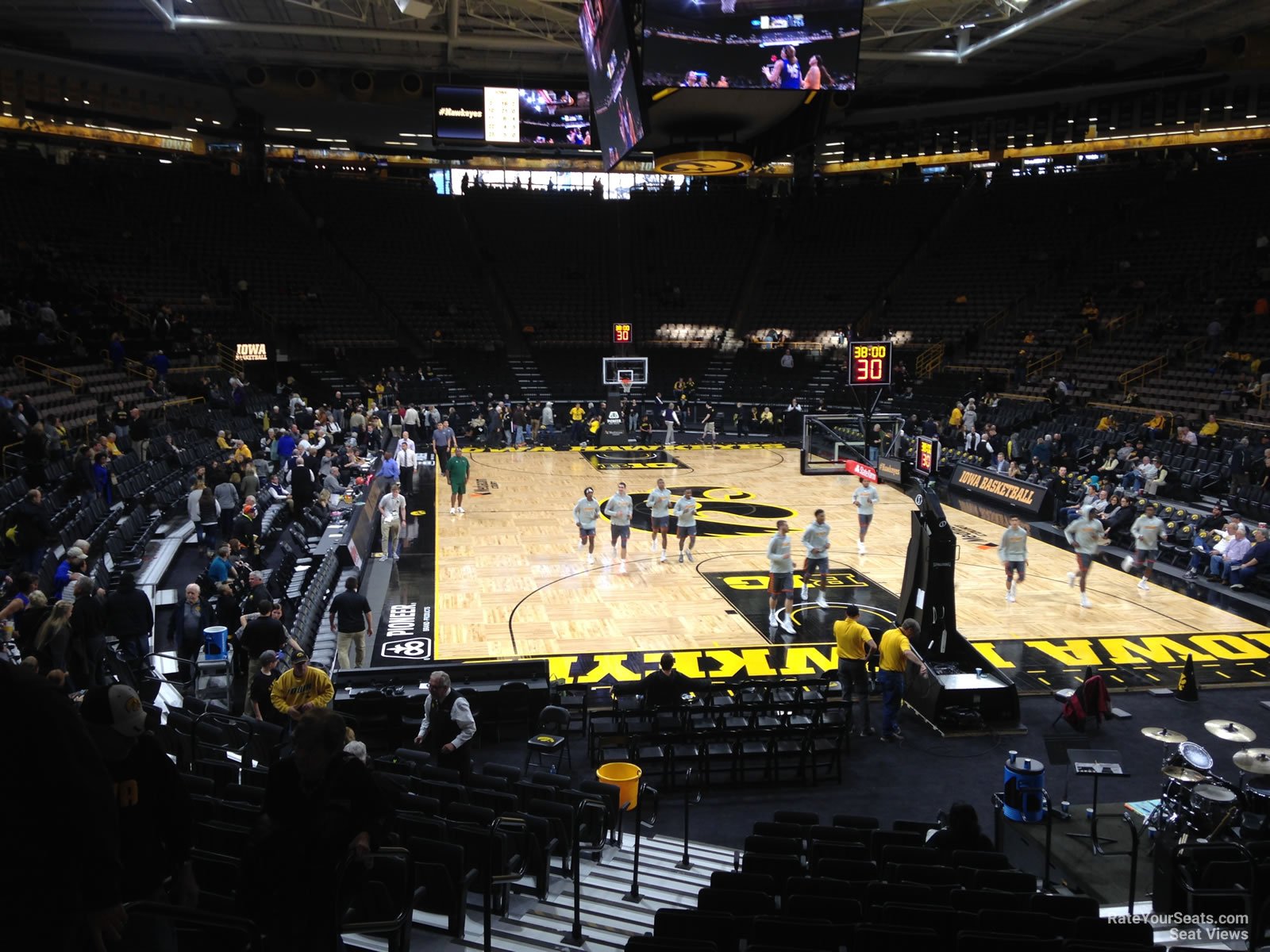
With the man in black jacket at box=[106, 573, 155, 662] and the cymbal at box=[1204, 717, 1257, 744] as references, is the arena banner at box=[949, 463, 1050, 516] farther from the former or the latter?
the man in black jacket at box=[106, 573, 155, 662]

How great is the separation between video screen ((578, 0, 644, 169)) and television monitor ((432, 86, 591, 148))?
423 inches

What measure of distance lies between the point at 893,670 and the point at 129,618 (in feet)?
28.4

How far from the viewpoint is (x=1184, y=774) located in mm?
7750

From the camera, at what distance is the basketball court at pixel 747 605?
14.4m

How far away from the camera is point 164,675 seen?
11.5m

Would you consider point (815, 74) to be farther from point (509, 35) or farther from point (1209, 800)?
point (509, 35)

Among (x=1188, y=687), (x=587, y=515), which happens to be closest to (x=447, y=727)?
(x=1188, y=687)

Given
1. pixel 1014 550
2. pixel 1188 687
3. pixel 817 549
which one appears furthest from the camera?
pixel 817 549

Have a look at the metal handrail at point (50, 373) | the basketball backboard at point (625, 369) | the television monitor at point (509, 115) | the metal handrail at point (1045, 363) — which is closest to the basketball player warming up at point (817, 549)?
the metal handrail at point (50, 373)

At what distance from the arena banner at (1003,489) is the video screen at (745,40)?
1280 centimetres

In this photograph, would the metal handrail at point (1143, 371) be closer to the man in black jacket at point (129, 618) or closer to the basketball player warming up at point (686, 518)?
the basketball player warming up at point (686, 518)

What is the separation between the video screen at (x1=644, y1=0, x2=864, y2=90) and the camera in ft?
50.9

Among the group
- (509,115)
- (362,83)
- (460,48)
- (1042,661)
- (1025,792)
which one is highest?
(460,48)

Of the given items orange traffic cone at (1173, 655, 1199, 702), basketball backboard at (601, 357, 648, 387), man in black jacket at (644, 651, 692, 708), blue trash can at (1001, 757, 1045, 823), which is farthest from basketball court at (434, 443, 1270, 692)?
basketball backboard at (601, 357, 648, 387)
